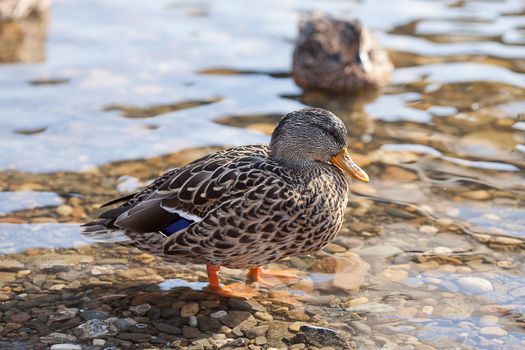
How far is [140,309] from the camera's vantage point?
214 inches

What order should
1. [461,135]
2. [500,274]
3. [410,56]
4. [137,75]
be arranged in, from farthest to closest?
1. [410,56]
2. [137,75]
3. [461,135]
4. [500,274]

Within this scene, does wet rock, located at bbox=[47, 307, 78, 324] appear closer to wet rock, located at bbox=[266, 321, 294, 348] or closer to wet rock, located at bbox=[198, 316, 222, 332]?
wet rock, located at bbox=[198, 316, 222, 332]

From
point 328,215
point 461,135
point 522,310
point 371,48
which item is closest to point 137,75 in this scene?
point 371,48

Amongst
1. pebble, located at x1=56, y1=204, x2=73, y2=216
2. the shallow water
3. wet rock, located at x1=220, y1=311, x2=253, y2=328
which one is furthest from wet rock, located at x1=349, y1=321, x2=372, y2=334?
pebble, located at x1=56, y1=204, x2=73, y2=216

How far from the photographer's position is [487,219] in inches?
259

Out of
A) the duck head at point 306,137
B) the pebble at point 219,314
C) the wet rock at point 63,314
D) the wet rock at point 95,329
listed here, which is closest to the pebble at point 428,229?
the duck head at point 306,137

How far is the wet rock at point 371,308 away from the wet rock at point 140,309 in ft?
3.92

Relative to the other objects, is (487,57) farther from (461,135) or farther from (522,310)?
(522,310)

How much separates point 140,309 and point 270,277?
2.99 ft

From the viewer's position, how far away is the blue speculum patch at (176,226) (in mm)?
5332

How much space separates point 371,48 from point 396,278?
4429 millimetres

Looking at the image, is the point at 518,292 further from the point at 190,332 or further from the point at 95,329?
the point at 95,329

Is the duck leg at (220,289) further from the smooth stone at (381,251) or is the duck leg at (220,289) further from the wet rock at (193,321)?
the smooth stone at (381,251)

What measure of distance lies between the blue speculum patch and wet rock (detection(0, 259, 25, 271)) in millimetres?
1102
